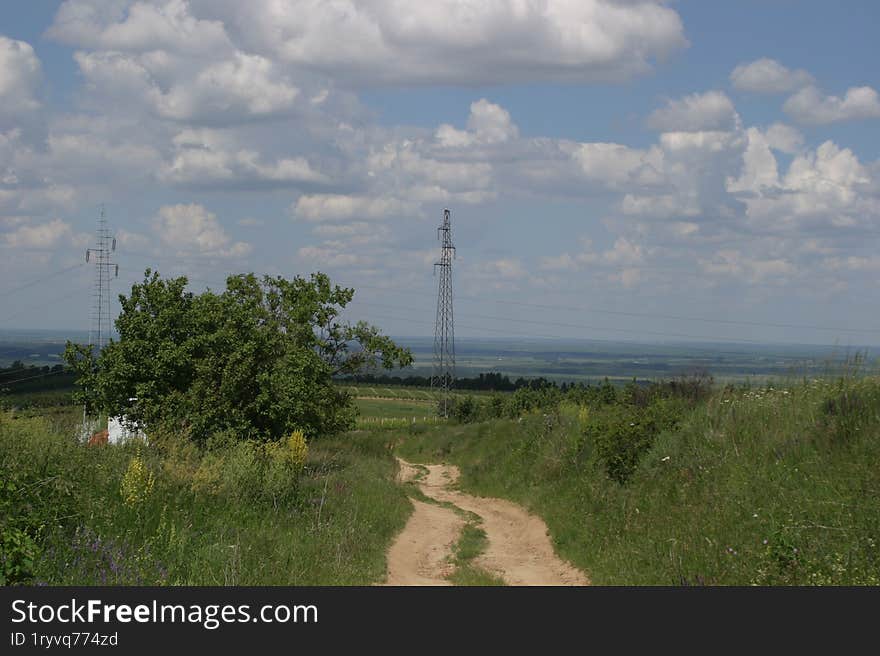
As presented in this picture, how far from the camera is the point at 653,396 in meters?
22.8

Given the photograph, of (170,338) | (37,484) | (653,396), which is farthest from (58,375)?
(37,484)

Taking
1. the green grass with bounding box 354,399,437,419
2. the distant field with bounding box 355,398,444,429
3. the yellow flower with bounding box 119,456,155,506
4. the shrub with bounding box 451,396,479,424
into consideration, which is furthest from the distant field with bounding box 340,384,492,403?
the yellow flower with bounding box 119,456,155,506

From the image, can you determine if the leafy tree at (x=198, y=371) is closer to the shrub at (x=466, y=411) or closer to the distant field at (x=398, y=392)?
the shrub at (x=466, y=411)

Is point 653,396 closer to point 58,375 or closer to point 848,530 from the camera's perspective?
point 848,530

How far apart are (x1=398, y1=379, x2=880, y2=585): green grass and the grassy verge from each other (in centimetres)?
399

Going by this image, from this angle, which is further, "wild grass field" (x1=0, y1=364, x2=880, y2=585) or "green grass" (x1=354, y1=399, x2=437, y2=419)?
"green grass" (x1=354, y1=399, x2=437, y2=419)

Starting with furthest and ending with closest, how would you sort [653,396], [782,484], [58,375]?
[58,375] → [653,396] → [782,484]

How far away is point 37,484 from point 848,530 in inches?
389

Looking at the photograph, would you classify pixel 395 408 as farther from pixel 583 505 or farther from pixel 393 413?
pixel 583 505

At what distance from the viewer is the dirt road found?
1403 centimetres

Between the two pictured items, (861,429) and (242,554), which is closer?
(242,554)

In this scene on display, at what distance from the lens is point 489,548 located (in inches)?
674

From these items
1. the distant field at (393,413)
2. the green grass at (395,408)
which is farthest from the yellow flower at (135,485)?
the green grass at (395,408)

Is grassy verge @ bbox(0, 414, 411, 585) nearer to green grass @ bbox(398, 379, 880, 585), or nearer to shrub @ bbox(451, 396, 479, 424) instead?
green grass @ bbox(398, 379, 880, 585)
